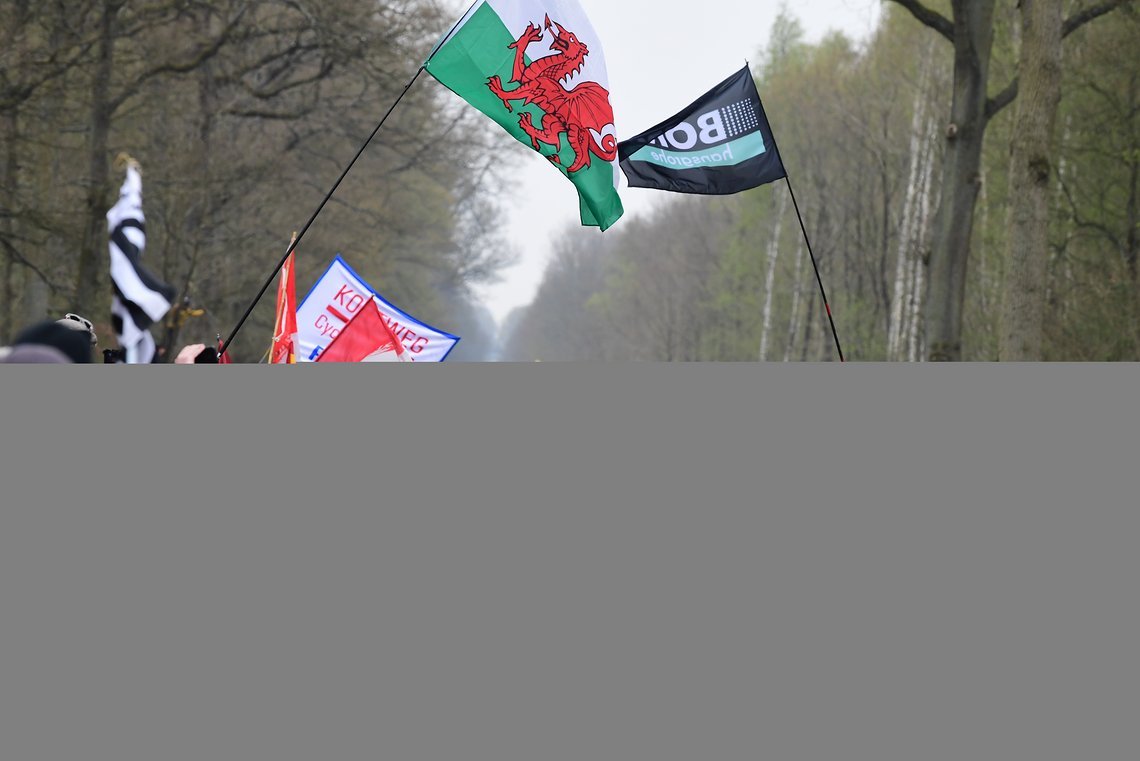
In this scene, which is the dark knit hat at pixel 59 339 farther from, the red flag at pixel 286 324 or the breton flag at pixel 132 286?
the red flag at pixel 286 324

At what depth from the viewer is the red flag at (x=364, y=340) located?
10031 mm

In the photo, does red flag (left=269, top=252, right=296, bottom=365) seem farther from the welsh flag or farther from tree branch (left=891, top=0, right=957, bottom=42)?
tree branch (left=891, top=0, right=957, bottom=42)

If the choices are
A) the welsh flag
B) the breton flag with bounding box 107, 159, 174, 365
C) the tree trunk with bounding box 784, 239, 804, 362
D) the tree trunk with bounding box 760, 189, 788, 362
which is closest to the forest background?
the tree trunk with bounding box 784, 239, 804, 362

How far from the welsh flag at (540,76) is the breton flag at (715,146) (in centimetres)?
35

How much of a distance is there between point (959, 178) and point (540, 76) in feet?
21.5

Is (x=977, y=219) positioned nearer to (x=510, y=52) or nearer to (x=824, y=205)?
(x=824, y=205)

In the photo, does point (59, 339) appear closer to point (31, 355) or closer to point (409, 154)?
point (31, 355)

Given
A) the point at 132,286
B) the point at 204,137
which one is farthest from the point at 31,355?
the point at 204,137

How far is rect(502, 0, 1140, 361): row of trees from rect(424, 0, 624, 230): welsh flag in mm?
4247

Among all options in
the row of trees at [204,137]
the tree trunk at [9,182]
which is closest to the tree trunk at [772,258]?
the row of trees at [204,137]

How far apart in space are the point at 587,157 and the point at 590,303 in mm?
86705

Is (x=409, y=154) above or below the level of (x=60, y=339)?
above

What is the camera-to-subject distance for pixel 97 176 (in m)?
17.7

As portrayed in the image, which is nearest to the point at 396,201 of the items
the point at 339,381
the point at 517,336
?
the point at 339,381
